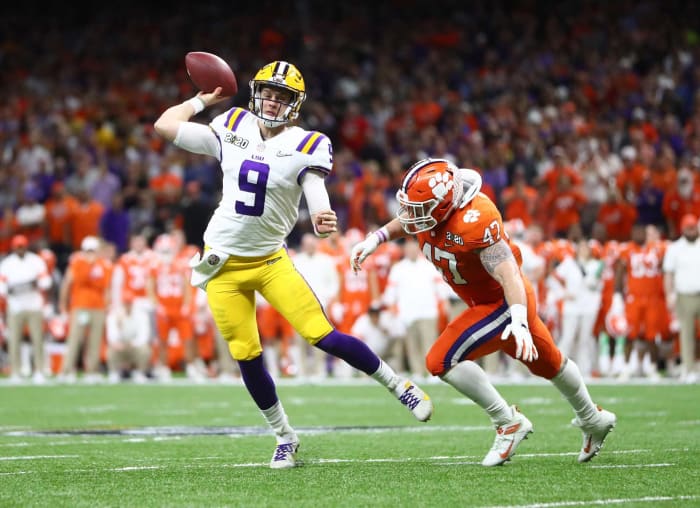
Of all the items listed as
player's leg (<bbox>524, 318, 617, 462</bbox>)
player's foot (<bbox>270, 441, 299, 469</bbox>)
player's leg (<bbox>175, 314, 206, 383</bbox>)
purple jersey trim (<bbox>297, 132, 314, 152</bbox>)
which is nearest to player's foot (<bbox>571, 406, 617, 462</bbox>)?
player's leg (<bbox>524, 318, 617, 462</bbox>)

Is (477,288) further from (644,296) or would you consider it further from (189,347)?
(189,347)

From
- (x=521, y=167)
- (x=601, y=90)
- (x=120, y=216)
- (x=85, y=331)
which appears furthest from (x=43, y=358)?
(x=601, y=90)

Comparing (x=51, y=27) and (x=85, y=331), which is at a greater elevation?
(x=51, y=27)

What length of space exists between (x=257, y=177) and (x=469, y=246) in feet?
3.63

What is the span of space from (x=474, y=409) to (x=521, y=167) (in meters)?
7.04

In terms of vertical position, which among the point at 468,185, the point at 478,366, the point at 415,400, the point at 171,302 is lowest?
the point at 171,302

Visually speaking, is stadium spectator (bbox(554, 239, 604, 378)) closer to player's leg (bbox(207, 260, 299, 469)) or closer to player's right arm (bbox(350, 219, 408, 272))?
player's right arm (bbox(350, 219, 408, 272))

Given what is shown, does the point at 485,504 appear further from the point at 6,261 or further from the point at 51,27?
the point at 51,27

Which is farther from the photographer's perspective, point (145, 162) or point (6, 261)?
point (145, 162)

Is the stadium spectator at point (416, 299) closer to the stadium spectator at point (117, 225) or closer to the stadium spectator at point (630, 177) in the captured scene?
the stadium spectator at point (630, 177)

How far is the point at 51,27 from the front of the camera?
74.8 ft

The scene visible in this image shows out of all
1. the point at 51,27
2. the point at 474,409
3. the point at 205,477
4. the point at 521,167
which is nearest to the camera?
the point at 205,477

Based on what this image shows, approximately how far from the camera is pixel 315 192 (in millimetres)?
5844

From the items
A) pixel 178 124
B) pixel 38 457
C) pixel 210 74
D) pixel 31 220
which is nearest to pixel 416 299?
pixel 31 220
